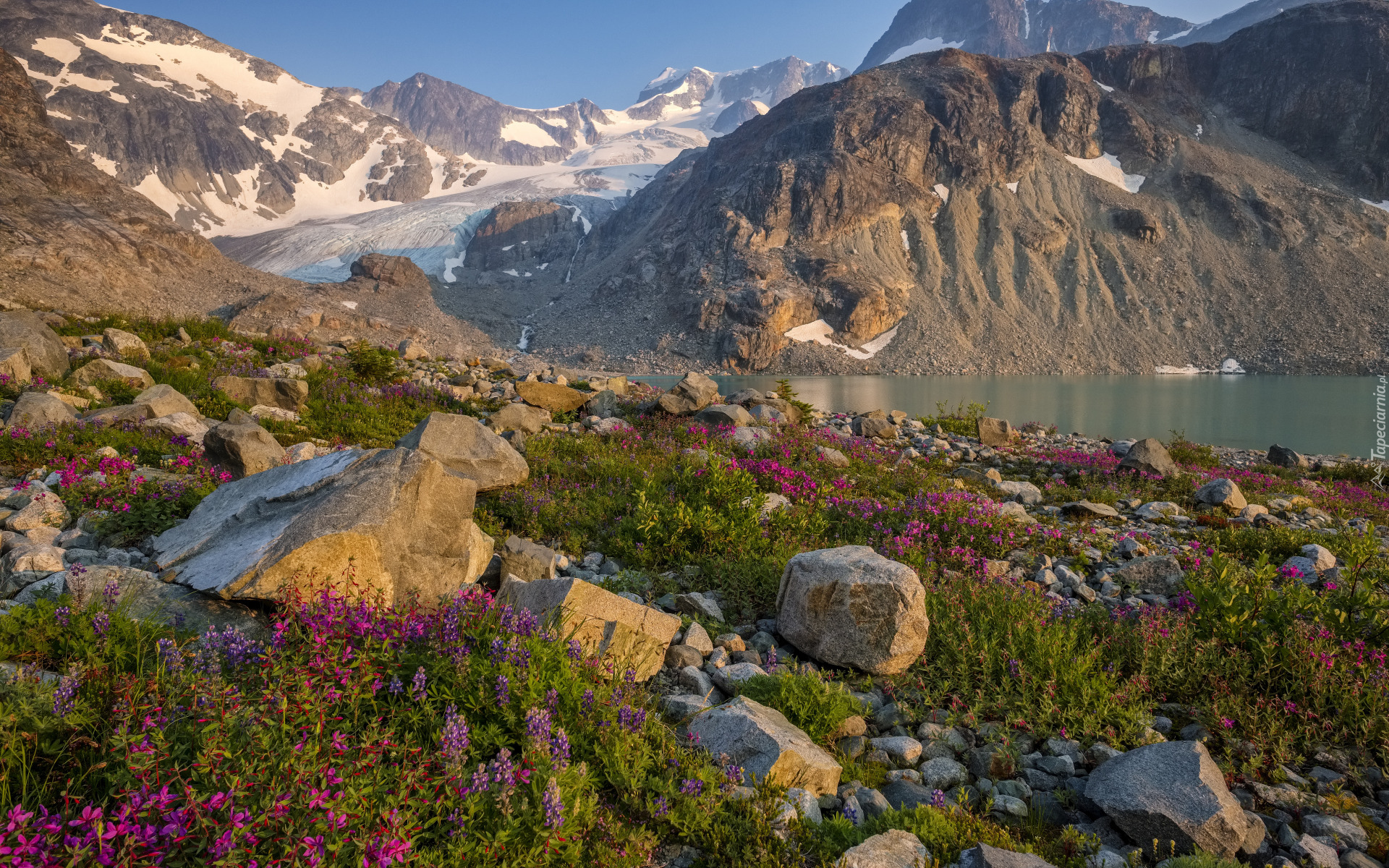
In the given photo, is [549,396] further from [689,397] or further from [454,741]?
[454,741]

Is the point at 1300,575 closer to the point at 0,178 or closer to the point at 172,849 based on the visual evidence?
the point at 172,849

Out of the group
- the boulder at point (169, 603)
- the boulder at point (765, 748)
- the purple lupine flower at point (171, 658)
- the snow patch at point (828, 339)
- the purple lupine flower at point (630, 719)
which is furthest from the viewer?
the snow patch at point (828, 339)

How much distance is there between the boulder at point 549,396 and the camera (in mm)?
14398

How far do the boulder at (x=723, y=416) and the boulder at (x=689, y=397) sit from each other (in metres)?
0.63

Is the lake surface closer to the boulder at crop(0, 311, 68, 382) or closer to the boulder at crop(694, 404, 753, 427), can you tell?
the boulder at crop(694, 404, 753, 427)

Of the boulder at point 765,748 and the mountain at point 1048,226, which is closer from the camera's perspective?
the boulder at point 765,748

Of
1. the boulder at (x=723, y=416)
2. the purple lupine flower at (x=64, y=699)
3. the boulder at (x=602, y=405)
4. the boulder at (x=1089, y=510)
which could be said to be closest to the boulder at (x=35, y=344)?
the boulder at (x=602, y=405)

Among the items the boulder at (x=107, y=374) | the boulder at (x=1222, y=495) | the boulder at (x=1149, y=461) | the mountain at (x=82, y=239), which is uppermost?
the mountain at (x=82, y=239)

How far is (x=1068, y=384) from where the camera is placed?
6166cm

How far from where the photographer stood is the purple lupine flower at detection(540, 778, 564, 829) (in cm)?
250

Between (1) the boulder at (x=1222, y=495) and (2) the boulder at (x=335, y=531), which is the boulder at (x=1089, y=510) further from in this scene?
(2) the boulder at (x=335, y=531)

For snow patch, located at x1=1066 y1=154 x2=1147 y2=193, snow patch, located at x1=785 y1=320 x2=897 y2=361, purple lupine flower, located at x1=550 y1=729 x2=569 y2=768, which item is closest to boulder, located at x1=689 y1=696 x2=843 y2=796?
purple lupine flower, located at x1=550 y1=729 x2=569 y2=768

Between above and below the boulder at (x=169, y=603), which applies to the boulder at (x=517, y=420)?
above

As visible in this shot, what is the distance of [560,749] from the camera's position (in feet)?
9.30
